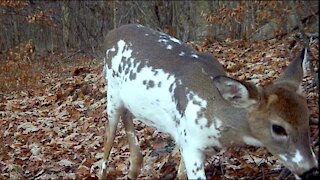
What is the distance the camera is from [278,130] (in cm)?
391

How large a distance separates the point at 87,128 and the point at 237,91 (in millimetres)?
5674

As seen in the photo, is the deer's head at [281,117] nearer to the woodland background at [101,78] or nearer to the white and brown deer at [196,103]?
the white and brown deer at [196,103]

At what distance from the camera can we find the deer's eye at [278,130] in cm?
386

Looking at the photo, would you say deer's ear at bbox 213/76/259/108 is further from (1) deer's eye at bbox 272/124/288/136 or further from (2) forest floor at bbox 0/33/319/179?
(2) forest floor at bbox 0/33/319/179

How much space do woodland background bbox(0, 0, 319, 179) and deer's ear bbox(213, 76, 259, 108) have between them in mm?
934

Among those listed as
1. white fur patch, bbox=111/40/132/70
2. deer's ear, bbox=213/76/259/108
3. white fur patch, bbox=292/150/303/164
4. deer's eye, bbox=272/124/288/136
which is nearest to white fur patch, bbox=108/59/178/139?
white fur patch, bbox=111/40/132/70

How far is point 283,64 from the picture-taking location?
9.64 metres

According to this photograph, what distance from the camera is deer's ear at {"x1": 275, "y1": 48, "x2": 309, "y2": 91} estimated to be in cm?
427

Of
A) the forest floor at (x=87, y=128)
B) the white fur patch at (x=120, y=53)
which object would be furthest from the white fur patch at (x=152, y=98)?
the forest floor at (x=87, y=128)

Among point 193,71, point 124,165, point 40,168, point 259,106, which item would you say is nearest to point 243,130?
point 259,106

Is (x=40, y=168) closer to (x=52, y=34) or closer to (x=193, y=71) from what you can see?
(x=193, y=71)

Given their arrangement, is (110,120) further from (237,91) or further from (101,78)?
(101,78)

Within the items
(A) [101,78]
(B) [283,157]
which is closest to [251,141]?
(B) [283,157]

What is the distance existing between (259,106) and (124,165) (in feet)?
10.4
